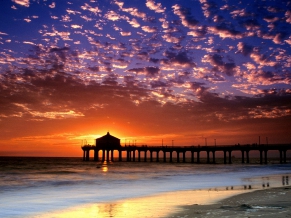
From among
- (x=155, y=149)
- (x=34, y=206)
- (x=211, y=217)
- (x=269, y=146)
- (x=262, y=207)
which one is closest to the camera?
(x=211, y=217)

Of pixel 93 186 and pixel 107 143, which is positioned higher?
pixel 107 143

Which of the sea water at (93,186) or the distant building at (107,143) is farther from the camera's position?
the distant building at (107,143)

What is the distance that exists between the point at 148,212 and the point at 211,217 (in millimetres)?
2984

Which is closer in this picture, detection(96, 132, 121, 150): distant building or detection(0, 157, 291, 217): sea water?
detection(0, 157, 291, 217): sea water

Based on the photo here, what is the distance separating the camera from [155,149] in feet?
336

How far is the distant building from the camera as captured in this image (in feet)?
345

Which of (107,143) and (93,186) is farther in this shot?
(107,143)

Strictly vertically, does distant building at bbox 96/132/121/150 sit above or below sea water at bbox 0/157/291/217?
above

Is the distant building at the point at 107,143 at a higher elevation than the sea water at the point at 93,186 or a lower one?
higher

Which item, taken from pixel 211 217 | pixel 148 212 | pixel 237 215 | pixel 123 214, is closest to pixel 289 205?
pixel 237 215

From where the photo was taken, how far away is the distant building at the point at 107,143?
10506cm

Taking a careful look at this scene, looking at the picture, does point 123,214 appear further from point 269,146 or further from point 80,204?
point 269,146

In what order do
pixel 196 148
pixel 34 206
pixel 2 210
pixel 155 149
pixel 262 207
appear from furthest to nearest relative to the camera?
pixel 155 149 → pixel 196 148 → pixel 34 206 → pixel 2 210 → pixel 262 207

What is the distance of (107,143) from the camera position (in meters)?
105
